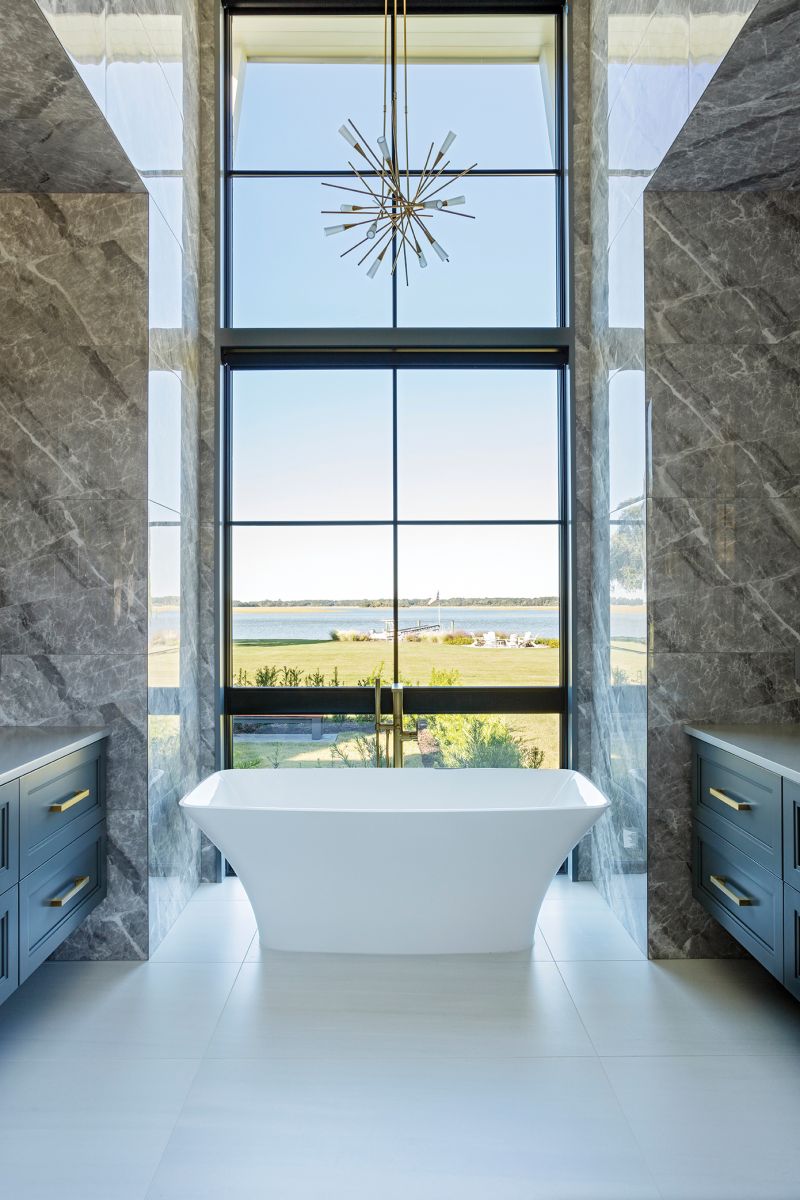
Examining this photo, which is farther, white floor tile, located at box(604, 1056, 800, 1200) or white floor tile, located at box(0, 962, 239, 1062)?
white floor tile, located at box(0, 962, 239, 1062)

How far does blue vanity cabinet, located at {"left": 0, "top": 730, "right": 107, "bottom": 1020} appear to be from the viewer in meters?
2.38

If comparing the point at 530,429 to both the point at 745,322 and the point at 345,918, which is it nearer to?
the point at 745,322

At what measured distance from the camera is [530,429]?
4.09 metres

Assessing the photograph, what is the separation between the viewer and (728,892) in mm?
2777

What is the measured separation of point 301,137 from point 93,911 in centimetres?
357

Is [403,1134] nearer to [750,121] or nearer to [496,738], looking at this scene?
[496,738]

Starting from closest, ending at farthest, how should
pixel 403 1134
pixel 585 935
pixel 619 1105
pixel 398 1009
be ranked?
pixel 403 1134
pixel 619 1105
pixel 398 1009
pixel 585 935

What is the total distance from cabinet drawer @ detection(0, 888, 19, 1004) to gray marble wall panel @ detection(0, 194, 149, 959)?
0.70 m

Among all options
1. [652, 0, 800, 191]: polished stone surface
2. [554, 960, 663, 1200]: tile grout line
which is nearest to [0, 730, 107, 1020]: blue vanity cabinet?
[554, 960, 663, 1200]: tile grout line

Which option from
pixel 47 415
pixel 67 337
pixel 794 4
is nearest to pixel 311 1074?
pixel 47 415

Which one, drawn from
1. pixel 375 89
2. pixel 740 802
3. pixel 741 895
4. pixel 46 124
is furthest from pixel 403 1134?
pixel 375 89

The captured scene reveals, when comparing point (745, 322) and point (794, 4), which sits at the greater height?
point (794, 4)

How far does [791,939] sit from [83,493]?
2745 mm

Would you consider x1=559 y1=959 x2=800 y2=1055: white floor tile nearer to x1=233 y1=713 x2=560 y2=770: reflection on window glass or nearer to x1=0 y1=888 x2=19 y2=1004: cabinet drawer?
x1=233 y1=713 x2=560 y2=770: reflection on window glass
